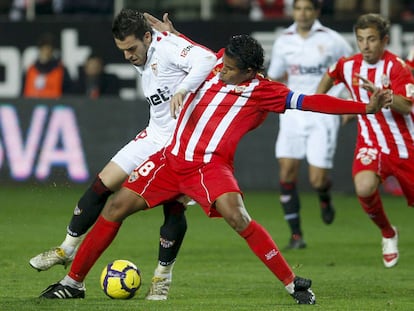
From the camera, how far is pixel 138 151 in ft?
29.7

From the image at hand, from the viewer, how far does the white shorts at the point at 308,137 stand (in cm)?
1235

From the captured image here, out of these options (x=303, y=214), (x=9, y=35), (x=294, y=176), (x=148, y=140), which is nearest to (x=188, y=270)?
(x=148, y=140)

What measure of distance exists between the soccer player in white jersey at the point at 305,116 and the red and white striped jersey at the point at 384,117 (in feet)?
6.39

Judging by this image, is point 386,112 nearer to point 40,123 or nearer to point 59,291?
point 59,291

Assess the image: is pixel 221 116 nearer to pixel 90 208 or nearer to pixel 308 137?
pixel 90 208

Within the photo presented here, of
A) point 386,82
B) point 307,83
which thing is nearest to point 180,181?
point 386,82

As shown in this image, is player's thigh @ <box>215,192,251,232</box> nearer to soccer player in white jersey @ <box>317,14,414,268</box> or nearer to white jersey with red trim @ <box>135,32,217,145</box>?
white jersey with red trim @ <box>135,32,217,145</box>

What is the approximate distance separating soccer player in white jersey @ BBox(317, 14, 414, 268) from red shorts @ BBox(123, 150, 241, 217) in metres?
2.32

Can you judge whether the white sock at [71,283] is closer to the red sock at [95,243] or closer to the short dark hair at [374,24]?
the red sock at [95,243]

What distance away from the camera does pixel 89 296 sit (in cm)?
860

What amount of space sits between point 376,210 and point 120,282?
9.76 ft

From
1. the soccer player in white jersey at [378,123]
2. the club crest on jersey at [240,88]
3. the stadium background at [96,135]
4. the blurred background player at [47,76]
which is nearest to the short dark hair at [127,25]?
the club crest on jersey at [240,88]

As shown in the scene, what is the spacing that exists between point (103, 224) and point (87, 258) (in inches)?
10.2

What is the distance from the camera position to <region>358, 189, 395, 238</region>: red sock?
34.0ft
